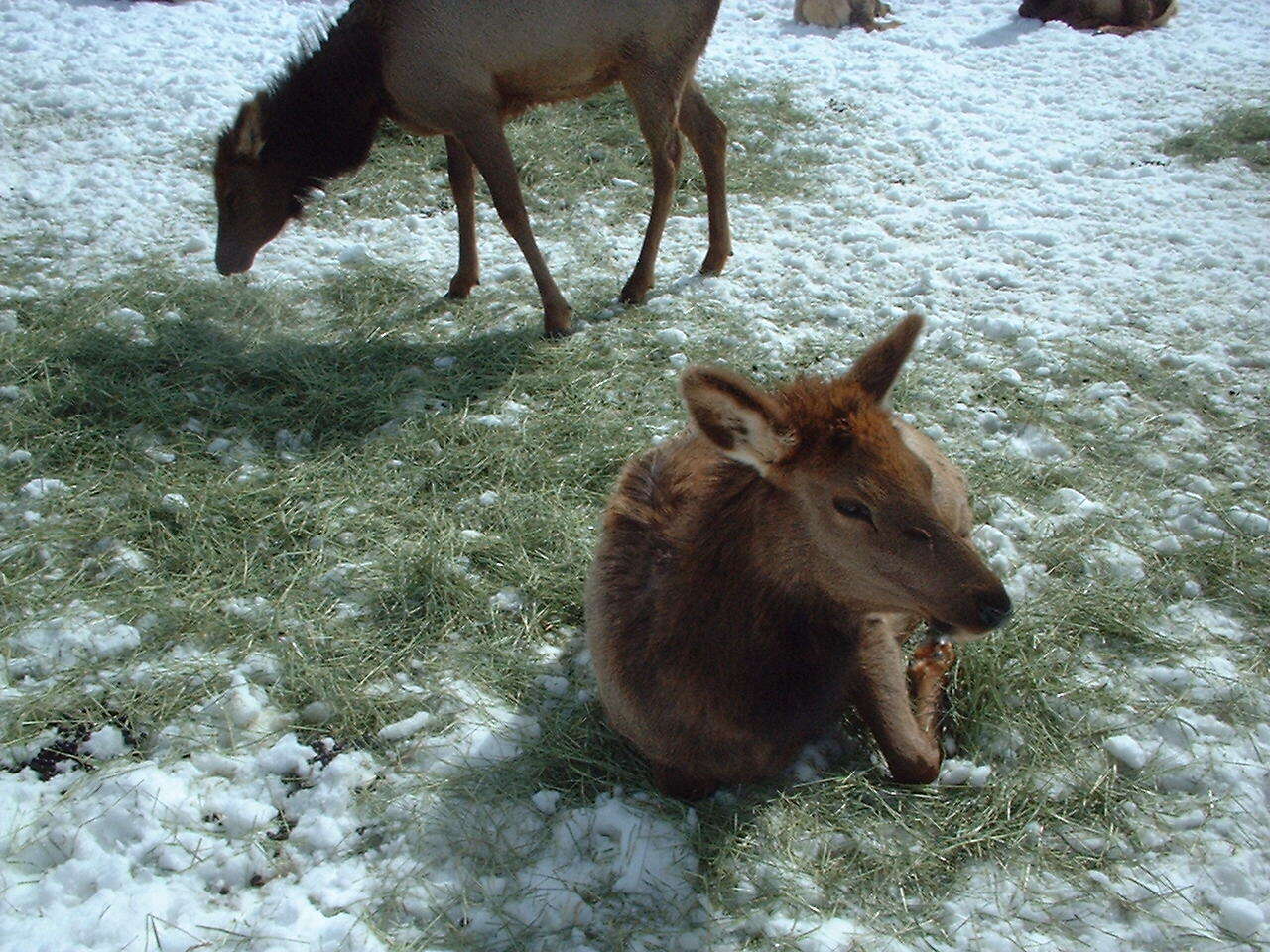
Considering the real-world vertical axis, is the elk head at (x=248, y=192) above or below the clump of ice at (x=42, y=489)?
above

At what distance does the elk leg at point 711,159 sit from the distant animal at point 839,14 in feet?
17.8

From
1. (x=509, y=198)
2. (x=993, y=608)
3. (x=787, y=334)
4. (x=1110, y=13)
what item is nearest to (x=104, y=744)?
(x=993, y=608)

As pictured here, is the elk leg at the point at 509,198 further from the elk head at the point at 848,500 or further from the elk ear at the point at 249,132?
the elk head at the point at 848,500

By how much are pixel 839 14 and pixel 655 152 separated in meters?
6.25

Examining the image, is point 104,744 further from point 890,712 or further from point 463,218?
point 463,218

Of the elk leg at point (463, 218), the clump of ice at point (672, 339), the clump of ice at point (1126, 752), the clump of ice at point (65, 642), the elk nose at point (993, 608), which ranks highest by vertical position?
the elk nose at point (993, 608)

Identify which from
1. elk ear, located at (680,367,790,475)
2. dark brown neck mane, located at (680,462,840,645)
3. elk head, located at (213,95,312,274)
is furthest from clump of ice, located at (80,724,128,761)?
elk head, located at (213,95,312,274)

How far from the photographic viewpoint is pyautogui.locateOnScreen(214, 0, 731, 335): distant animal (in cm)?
554

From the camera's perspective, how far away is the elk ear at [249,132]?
5828mm

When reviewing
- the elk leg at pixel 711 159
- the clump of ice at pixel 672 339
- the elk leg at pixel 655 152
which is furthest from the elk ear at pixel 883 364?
the elk leg at pixel 711 159

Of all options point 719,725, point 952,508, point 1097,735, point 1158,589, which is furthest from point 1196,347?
point 719,725

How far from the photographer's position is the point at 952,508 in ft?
12.3

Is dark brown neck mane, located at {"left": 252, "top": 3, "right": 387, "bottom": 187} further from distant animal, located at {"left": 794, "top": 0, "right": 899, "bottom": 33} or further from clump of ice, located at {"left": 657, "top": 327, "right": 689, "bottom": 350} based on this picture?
distant animal, located at {"left": 794, "top": 0, "right": 899, "bottom": 33}

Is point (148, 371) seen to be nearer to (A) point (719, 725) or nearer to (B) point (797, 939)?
(A) point (719, 725)
